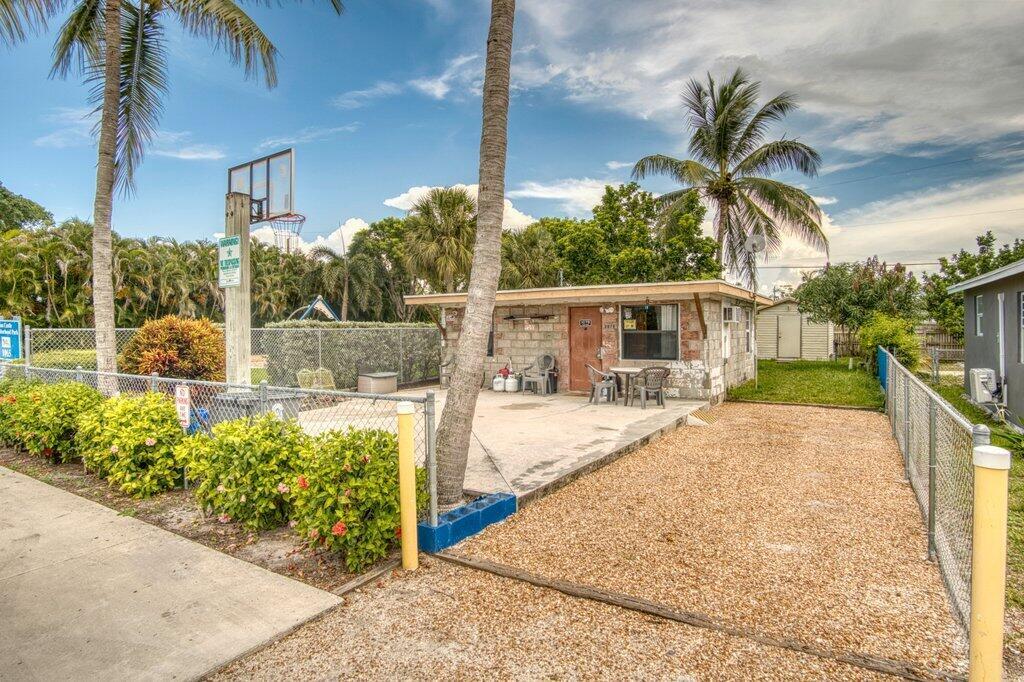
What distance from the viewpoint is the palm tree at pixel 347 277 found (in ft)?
112

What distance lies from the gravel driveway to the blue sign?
9.39 m

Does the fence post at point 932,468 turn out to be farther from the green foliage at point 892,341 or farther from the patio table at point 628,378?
the green foliage at point 892,341

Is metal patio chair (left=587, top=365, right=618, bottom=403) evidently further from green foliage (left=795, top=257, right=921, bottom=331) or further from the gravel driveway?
green foliage (left=795, top=257, right=921, bottom=331)

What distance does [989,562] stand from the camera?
2.09 metres

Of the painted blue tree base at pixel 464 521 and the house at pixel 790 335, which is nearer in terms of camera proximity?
the painted blue tree base at pixel 464 521

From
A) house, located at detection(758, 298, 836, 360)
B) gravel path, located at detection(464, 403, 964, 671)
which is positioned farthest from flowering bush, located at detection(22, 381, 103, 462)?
house, located at detection(758, 298, 836, 360)

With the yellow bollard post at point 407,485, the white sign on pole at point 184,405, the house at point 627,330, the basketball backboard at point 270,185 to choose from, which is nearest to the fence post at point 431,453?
the yellow bollard post at point 407,485

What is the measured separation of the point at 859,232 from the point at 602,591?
88.1ft

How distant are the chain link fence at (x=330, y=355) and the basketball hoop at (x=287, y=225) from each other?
15.3 ft

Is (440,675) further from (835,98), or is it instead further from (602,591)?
(835,98)

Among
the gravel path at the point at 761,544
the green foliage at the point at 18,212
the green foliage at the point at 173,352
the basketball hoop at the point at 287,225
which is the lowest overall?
the gravel path at the point at 761,544

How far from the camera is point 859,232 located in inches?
971

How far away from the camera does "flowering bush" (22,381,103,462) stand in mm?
6141

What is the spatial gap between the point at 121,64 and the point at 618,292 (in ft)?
29.8
